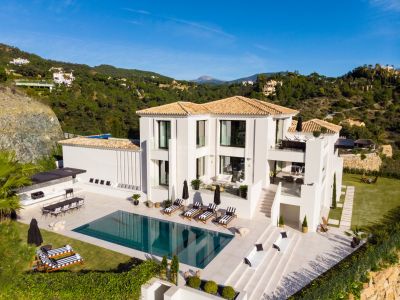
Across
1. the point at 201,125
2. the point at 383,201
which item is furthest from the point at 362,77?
the point at 201,125

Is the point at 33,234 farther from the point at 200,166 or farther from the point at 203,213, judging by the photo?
the point at 200,166

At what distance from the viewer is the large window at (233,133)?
23995 millimetres

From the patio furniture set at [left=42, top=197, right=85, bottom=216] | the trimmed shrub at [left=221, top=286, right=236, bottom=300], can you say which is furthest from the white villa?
the trimmed shrub at [left=221, top=286, right=236, bottom=300]

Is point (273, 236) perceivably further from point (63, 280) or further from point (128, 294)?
point (63, 280)

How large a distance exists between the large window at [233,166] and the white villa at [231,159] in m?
0.09

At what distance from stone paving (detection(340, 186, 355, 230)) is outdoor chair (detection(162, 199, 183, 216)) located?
40.2ft

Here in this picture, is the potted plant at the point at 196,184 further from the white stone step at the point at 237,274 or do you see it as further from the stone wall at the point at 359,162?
the stone wall at the point at 359,162

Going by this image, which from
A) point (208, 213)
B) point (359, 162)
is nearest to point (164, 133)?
point (208, 213)

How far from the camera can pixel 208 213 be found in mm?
20828

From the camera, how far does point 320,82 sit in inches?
3159

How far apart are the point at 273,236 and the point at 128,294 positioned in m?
10.1

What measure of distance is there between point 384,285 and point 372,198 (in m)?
12.3

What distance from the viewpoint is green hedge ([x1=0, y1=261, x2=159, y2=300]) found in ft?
39.0

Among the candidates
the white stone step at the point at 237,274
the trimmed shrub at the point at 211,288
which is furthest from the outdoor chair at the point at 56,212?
the white stone step at the point at 237,274
